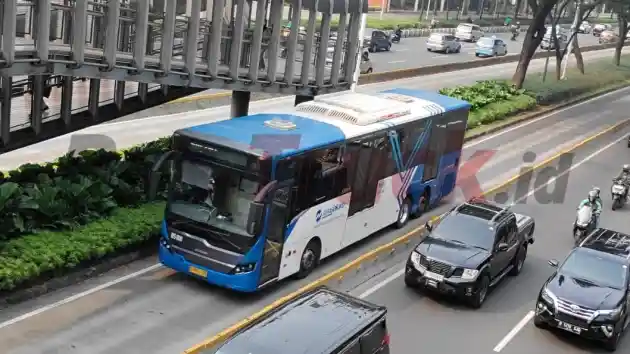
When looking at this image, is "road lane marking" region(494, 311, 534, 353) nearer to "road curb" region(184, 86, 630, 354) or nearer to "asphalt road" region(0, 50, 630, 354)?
"asphalt road" region(0, 50, 630, 354)

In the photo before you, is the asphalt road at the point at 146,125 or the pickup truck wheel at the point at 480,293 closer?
the pickup truck wheel at the point at 480,293

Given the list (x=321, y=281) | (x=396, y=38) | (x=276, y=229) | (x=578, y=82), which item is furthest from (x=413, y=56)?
(x=276, y=229)

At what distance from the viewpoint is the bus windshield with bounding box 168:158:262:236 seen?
14.4 metres

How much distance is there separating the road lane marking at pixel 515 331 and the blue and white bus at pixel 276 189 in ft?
13.0

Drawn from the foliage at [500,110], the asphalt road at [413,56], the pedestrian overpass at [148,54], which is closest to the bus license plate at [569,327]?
the pedestrian overpass at [148,54]

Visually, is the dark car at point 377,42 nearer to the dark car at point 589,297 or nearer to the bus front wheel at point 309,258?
the bus front wheel at point 309,258

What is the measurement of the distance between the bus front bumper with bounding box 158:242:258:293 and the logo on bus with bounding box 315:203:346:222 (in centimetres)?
211

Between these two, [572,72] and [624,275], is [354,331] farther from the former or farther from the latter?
[572,72]

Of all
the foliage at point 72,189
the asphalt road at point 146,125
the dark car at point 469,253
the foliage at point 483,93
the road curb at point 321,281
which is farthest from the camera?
the foliage at point 483,93

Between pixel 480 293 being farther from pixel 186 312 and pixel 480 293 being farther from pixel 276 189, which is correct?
pixel 186 312

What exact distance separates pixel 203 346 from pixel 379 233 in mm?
8138

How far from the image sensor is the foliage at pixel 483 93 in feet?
116

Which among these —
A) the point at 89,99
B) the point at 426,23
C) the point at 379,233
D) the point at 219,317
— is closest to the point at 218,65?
the point at 89,99

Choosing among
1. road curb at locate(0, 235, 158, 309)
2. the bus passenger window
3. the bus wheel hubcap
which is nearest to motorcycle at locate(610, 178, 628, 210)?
the bus wheel hubcap
